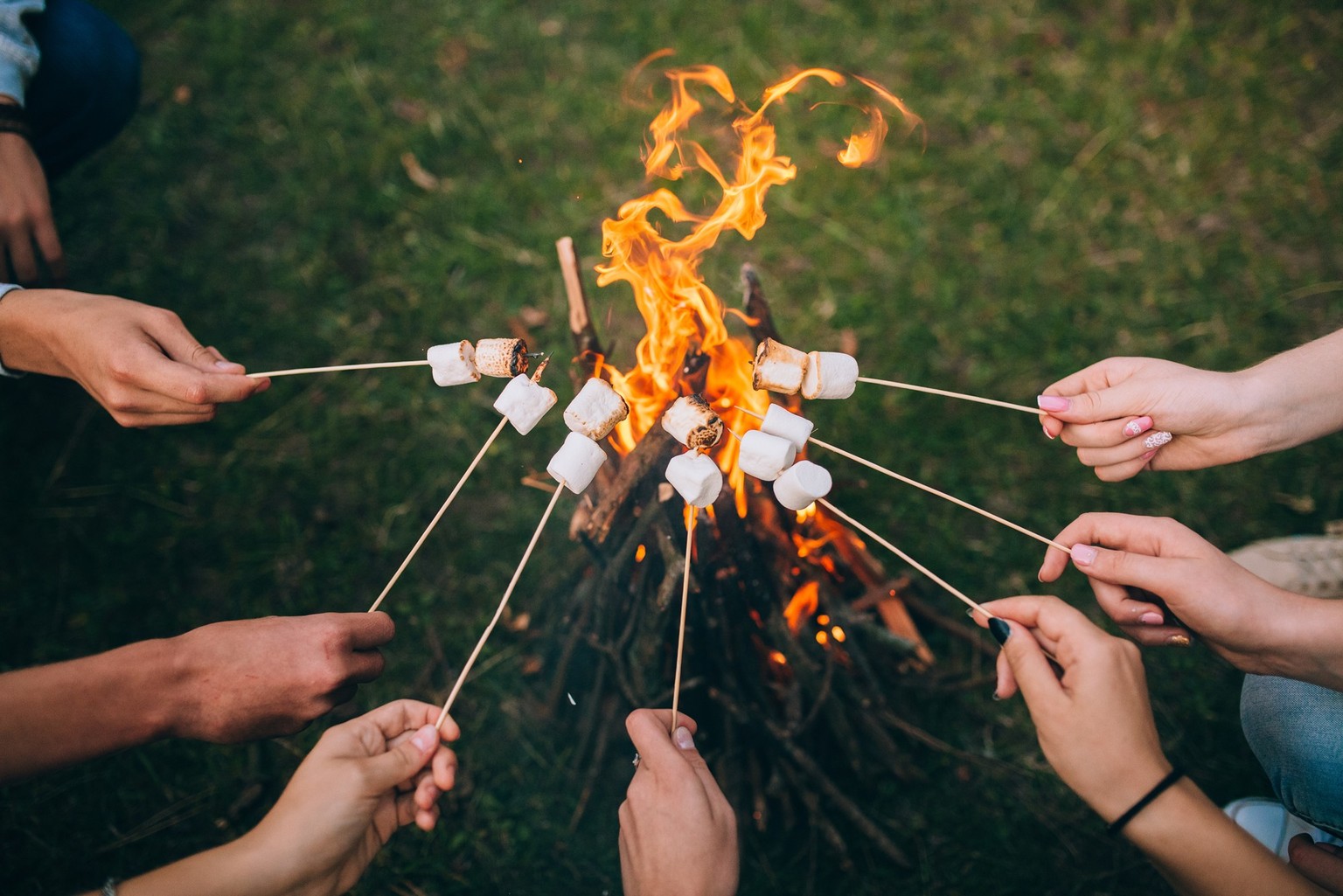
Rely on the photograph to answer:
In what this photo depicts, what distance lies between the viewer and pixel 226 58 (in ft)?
15.6

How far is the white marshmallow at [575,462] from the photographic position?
2.24m

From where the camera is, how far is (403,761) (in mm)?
2051

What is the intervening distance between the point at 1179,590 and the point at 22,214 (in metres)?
3.95

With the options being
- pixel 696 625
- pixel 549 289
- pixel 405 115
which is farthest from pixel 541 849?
pixel 405 115

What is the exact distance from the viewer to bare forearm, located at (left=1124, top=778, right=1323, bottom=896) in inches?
70.5

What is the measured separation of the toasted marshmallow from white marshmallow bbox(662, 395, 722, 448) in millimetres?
556

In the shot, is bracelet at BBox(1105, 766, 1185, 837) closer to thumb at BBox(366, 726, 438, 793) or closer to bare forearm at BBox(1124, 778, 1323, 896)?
bare forearm at BBox(1124, 778, 1323, 896)

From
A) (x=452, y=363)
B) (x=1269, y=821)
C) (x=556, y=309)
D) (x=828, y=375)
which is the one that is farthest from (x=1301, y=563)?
(x=556, y=309)

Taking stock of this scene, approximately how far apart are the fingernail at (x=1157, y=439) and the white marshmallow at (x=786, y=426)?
1041mm

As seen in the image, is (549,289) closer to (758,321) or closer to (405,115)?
(405,115)

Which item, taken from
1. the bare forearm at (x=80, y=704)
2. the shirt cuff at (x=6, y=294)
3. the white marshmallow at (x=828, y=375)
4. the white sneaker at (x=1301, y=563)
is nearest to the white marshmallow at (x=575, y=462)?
the white marshmallow at (x=828, y=375)

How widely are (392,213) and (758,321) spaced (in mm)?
2793

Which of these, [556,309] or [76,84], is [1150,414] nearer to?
[556,309]

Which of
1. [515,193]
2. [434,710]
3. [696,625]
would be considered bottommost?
[434,710]
